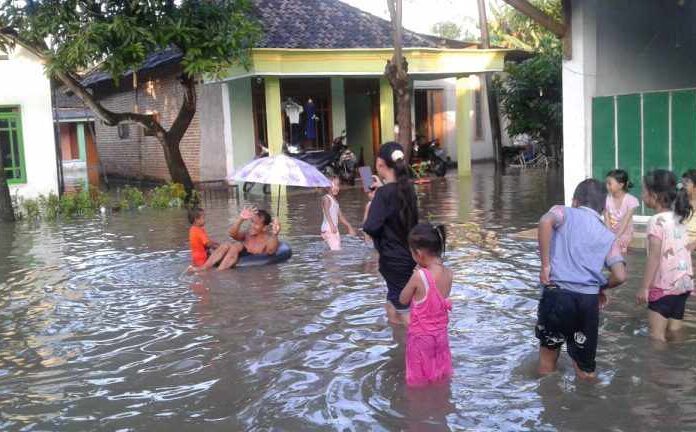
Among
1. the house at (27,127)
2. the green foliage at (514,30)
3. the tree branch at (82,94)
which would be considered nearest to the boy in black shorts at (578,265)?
the tree branch at (82,94)

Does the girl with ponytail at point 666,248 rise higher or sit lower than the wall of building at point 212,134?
lower

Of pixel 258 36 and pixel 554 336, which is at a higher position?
pixel 258 36

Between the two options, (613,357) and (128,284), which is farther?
(128,284)

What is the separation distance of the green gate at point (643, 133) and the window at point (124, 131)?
21358 mm

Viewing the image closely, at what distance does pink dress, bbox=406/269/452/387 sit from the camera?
15.2 feet

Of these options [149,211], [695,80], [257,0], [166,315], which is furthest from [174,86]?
[166,315]

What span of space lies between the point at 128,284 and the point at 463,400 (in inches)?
211

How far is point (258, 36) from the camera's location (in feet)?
55.4

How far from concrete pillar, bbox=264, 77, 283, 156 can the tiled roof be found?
976 mm

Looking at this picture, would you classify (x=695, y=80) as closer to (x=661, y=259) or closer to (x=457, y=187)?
(x=457, y=187)

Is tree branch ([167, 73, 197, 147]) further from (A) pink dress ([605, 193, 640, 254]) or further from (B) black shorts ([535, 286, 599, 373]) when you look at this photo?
(B) black shorts ([535, 286, 599, 373])

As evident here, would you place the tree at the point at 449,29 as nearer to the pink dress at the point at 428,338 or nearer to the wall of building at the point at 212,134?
the wall of building at the point at 212,134

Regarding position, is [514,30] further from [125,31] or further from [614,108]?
[614,108]

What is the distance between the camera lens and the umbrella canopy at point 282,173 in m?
9.45
